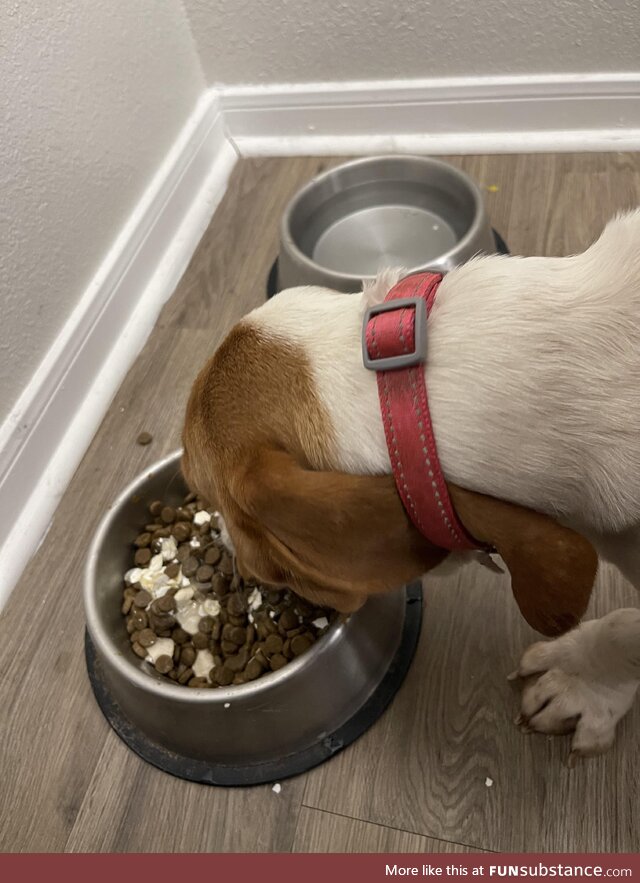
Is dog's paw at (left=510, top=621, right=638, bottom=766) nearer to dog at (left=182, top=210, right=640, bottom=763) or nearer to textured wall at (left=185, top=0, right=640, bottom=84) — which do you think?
dog at (left=182, top=210, right=640, bottom=763)

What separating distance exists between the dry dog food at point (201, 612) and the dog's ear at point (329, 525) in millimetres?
500

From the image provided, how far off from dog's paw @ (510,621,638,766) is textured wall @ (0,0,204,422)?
1403 millimetres

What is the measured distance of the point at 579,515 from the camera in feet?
2.93

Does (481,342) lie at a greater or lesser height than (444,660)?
greater

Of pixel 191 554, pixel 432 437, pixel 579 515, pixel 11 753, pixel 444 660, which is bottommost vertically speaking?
pixel 444 660

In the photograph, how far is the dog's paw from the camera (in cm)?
133

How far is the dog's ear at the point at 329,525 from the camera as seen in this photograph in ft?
2.77

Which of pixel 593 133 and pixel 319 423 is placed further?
pixel 593 133

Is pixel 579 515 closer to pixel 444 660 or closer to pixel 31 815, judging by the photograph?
pixel 444 660

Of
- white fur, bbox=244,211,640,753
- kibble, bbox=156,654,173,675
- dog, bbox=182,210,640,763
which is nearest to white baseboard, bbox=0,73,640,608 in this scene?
kibble, bbox=156,654,173,675

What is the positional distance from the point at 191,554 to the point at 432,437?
0.90 metres

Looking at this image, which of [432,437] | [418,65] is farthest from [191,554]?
[418,65]

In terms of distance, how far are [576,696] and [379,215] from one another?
1.58m

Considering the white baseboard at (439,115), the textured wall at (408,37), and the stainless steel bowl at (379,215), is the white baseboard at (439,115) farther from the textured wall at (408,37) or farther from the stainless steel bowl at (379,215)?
the stainless steel bowl at (379,215)
